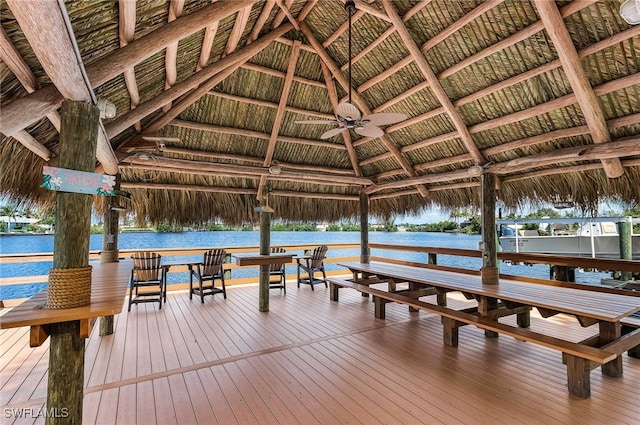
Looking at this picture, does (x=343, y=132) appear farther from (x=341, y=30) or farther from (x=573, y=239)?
(x=573, y=239)

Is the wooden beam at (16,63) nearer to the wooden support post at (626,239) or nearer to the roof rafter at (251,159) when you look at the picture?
the roof rafter at (251,159)

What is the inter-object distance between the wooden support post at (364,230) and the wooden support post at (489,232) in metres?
2.87

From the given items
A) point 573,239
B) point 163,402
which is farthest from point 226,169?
point 573,239

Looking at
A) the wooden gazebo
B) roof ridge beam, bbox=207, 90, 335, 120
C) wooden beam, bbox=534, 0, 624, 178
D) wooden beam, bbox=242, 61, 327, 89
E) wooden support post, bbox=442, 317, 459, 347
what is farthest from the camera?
roof ridge beam, bbox=207, 90, 335, 120

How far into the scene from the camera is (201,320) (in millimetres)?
4711

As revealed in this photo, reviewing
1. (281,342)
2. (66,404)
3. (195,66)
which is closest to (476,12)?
(195,66)

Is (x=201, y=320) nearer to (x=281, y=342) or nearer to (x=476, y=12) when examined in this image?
(x=281, y=342)

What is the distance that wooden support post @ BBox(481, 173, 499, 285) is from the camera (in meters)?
4.31

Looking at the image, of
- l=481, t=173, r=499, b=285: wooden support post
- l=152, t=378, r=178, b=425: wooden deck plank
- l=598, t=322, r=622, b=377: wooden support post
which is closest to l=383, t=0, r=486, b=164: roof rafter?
l=481, t=173, r=499, b=285: wooden support post

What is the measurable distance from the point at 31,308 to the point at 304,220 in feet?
20.2

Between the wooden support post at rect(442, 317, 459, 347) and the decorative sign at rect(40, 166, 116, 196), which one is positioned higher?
the decorative sign at rect(40, 166, 116, 196)

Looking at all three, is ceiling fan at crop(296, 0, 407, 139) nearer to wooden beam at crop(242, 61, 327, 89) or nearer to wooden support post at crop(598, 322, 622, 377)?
wooden beam at crop(242, 61, 327, 89)

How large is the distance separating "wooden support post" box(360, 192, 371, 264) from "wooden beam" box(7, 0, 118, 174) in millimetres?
5920

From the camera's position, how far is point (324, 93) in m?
5.65
